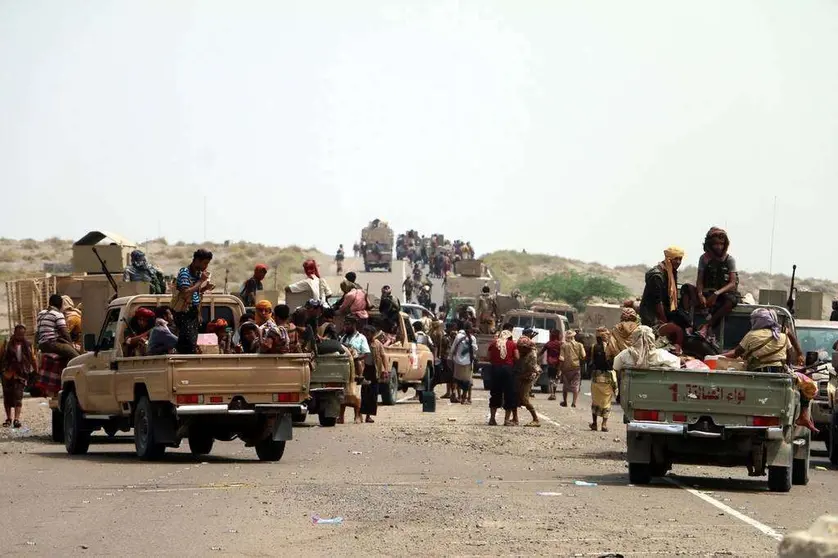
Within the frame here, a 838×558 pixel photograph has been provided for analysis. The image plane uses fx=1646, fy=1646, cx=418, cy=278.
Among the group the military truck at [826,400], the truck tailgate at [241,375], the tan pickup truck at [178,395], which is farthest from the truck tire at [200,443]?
the military truck at [826,400]

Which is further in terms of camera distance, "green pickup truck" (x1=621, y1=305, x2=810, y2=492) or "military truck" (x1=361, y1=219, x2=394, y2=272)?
"military truck" (x1=361, y1=219, x2=394, y2=272)

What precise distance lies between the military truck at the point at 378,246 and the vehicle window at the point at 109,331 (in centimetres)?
6543

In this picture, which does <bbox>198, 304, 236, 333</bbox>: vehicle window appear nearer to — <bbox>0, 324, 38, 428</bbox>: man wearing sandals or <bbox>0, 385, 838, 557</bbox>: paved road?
<bbox>0, 385, 838, 557</bbox>: paved road

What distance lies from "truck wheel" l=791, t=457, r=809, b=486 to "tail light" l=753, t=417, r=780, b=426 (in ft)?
4.18

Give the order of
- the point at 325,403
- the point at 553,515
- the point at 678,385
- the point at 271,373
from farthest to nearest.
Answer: the point at 325,403
the point at 271,373
the point at 678,385
the point at 553,515

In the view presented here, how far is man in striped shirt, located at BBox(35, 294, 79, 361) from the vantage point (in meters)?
23.3

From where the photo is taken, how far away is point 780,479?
16.7 metres

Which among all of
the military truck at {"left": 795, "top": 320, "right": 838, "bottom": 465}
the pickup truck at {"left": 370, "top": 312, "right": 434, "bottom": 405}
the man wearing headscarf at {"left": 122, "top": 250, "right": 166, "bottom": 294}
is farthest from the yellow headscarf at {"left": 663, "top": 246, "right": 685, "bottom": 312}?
the pickup truck at {"left": 370, "top": 312, "right": 434, "bottom": 405}

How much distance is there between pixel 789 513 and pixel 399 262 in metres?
79.4

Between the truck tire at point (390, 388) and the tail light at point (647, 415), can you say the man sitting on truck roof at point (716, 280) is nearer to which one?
the tail light at point (647, 415)

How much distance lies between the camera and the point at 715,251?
61.1 feet

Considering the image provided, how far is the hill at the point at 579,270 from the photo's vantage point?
138m

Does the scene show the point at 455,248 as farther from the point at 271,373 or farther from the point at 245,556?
the point at 245,556

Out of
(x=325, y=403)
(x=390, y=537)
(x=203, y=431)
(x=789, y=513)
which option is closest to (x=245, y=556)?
(x=390, y=537)
